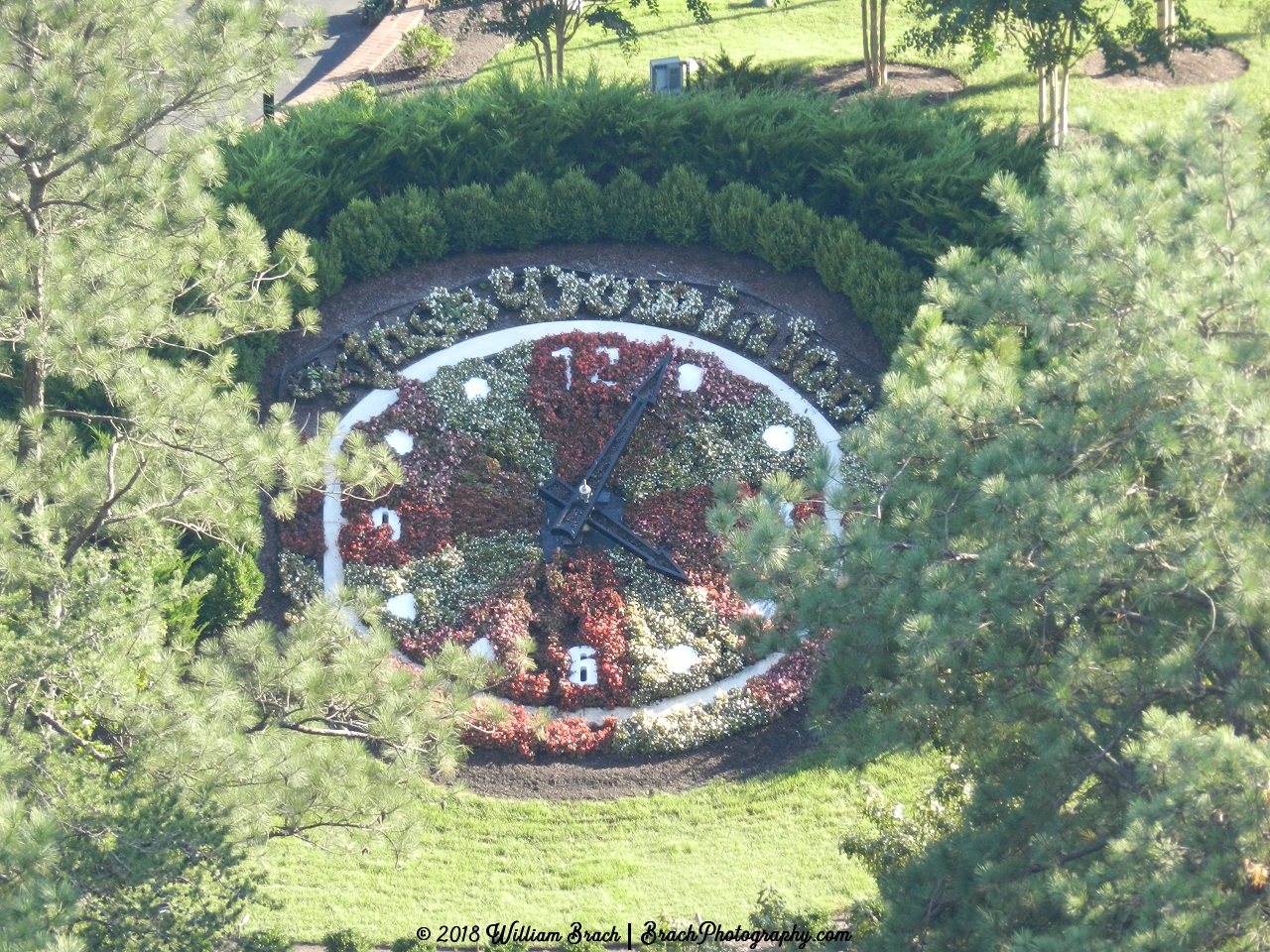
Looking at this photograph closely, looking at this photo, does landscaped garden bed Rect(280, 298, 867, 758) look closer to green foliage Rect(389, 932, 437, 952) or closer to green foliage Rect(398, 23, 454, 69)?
green foliage Rect(389, 932, 437, 952)

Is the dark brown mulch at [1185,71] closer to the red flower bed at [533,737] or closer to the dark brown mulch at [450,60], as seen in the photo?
the dark brown mulch at [450,60]

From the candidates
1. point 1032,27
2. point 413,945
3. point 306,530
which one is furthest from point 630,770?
point 1032,27

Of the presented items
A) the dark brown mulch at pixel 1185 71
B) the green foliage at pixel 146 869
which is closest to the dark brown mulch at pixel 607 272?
the green foliage at pixel 146 869

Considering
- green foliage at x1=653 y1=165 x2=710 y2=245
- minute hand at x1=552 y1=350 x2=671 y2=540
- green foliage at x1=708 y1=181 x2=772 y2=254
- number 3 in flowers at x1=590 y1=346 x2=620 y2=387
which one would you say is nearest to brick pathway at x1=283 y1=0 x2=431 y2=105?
green foliage at x1=653 y1=165 x2=710 y2=245

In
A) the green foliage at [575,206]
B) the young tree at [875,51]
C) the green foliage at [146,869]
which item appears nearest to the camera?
the green foliage at [146,869]

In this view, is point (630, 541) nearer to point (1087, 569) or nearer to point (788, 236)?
point (788, 236)

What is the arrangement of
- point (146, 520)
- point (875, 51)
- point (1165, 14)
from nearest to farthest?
point (146, 520) < point (875, 51) < point (1165, 14)
